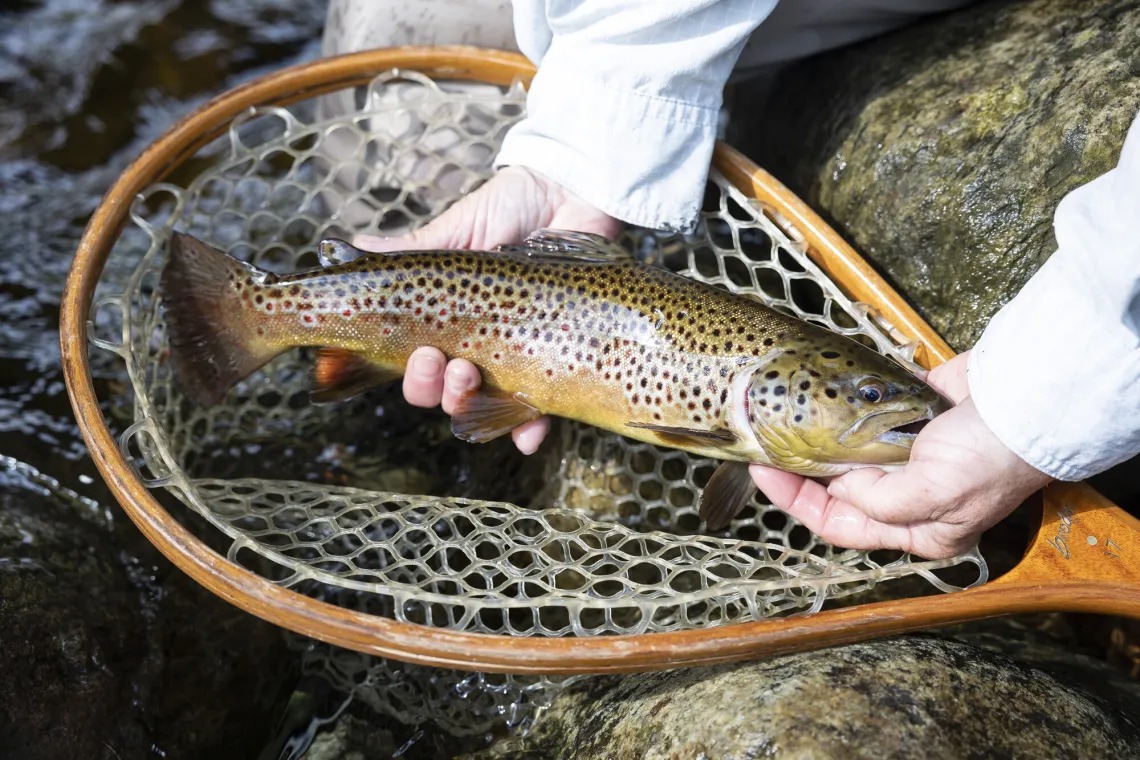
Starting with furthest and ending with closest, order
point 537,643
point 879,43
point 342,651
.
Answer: point 879,43
point 342,651
point 537,643

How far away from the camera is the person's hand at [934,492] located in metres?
1.96

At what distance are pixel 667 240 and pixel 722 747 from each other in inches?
75.2

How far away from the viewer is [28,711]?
2.19 meters

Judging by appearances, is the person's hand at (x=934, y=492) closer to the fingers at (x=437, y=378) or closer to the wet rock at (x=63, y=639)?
the fingers at (x=437, y=378)

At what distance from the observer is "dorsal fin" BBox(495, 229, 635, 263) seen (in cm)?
249

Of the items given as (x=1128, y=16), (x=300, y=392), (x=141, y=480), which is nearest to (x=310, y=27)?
(x=300, y=392)

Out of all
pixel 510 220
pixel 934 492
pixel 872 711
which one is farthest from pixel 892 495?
pixel 510 220

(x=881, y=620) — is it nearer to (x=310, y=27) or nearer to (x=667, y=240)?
(x=667, y=240)

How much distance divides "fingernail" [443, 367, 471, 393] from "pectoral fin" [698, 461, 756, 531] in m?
0.74

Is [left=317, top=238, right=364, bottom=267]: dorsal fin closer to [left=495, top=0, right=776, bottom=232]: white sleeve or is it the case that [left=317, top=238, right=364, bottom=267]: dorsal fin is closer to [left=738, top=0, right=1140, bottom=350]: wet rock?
[left=495, top=0, right=776, bottom=232]: white sleeve

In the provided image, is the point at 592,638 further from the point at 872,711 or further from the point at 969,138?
the point at 969,138

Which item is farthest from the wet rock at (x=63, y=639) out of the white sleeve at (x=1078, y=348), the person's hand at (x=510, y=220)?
the white sleeve at (x=1078, y=348)

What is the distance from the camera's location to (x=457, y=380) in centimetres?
247

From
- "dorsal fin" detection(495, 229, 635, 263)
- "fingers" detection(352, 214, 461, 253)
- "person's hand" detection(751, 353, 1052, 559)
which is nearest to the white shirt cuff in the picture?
"dorsal fin" detection(495, 229, 635, 263)
